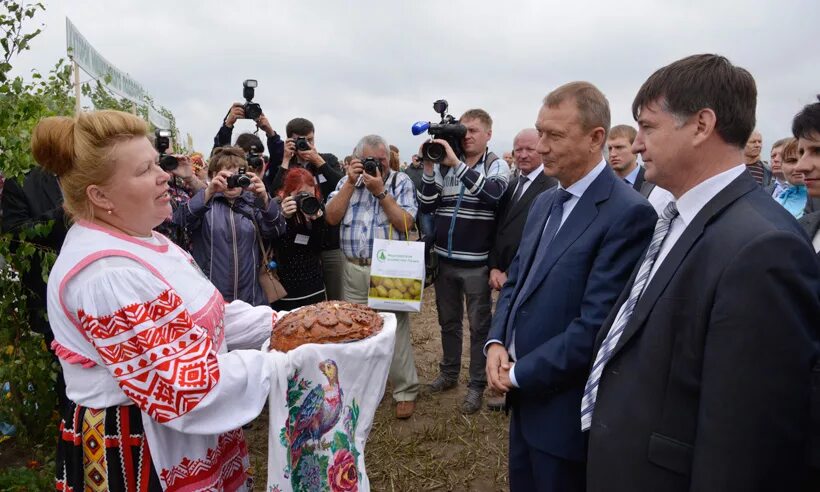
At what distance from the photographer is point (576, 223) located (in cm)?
207

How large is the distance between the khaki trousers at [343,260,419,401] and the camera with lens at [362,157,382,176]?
30.8 inches

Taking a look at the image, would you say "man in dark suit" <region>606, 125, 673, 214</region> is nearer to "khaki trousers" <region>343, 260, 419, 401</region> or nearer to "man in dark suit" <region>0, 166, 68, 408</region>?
"khaki trousers" <region>343, 260, 419, 401</region>

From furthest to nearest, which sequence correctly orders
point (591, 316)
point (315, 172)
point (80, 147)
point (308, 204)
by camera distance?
point (315, 172) → point (308, 204) → point (591, 316) → point (80, 147)

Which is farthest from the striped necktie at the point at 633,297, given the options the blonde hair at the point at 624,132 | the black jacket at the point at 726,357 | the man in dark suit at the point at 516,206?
the blonde hair at the point at 624,132

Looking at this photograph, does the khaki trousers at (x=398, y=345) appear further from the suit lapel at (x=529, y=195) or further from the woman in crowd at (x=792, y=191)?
the woman in crowd at (x=792, y=191)

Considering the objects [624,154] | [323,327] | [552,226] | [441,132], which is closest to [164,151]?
[441,132]

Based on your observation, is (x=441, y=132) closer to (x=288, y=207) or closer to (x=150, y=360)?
(x=288, y=207)

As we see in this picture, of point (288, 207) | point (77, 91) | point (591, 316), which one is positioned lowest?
point (591, 316)

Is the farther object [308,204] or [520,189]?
[520,189]

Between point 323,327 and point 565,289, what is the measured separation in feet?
3.13

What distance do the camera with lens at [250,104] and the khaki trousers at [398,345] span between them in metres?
1.59

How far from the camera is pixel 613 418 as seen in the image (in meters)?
1.50

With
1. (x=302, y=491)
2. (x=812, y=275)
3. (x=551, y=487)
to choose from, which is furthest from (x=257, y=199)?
(x=812, y=275)

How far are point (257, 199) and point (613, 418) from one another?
3068mm
